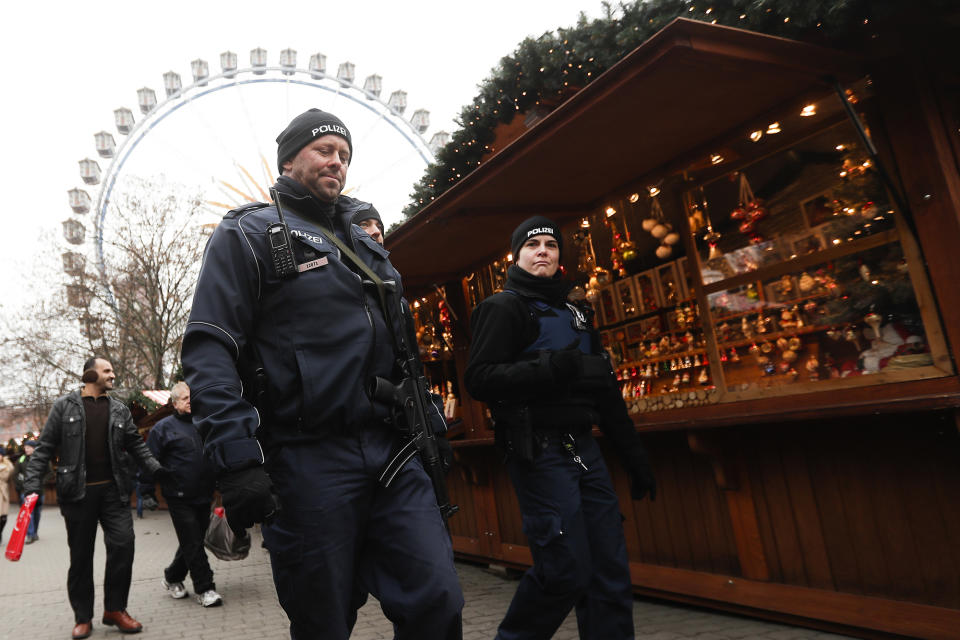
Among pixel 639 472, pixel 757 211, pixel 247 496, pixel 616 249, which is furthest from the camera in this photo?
pixel 616 249

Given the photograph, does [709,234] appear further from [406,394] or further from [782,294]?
[406,394]

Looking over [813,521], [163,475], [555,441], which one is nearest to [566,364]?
[555,441]

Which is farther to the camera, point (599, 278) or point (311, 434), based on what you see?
point (599, 278)

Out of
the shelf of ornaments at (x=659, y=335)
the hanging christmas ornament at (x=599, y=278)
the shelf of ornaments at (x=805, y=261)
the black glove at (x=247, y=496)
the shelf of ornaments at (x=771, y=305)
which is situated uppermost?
the hanging christmas ornament at (x=599, y=278)

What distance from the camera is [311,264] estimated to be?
218 centimetres

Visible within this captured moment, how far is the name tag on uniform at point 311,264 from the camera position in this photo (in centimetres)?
217

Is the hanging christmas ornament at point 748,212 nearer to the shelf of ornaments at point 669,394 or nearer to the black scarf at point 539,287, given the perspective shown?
the shelf of ornaments at point 669,394

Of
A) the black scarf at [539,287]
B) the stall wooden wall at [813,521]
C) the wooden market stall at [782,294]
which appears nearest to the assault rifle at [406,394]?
the black scarf at [539,287]

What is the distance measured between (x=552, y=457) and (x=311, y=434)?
1.23m

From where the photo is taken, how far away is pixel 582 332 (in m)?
3.31

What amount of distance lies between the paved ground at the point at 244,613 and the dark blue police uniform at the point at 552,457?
1155mm

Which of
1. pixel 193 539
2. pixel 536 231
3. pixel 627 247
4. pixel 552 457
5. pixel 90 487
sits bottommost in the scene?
pixel 193 539

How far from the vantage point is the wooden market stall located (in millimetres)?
3299

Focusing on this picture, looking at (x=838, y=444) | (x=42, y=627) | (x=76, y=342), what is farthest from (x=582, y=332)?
(x=76, y=342)
